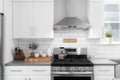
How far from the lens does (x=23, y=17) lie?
165 inches

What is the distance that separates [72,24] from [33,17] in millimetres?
811

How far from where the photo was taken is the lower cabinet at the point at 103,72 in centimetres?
376

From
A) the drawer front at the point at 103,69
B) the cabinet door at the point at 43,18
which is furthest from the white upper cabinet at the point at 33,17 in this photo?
the drawer front at the point at 103,69

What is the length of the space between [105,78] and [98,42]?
102cm

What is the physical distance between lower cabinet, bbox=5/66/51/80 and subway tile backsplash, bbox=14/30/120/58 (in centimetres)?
87

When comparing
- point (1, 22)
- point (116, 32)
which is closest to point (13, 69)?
point (1, 22)

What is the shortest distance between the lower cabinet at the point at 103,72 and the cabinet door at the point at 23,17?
1515 mm

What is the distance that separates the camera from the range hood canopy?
165 inches

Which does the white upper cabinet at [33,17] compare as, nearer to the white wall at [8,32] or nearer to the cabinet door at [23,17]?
the cabinet door at [23,17]

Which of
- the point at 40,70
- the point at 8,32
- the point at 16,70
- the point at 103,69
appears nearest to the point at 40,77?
the point at 40,70

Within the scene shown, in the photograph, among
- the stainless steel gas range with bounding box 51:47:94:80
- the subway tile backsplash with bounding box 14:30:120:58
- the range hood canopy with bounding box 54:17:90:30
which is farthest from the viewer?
the subway tile backsplash with bounding box 14:30:120:58

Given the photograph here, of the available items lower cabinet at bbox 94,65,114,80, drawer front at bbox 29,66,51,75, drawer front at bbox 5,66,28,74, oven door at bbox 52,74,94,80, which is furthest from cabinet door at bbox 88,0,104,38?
drawer front at bbox 5,66,28,74

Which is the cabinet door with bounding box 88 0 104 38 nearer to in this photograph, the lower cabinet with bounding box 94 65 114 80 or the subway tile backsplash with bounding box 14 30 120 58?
the subway tile backsplash with bounding box 14 30 120 58

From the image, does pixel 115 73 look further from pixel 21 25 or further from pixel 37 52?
pixel 21 25
